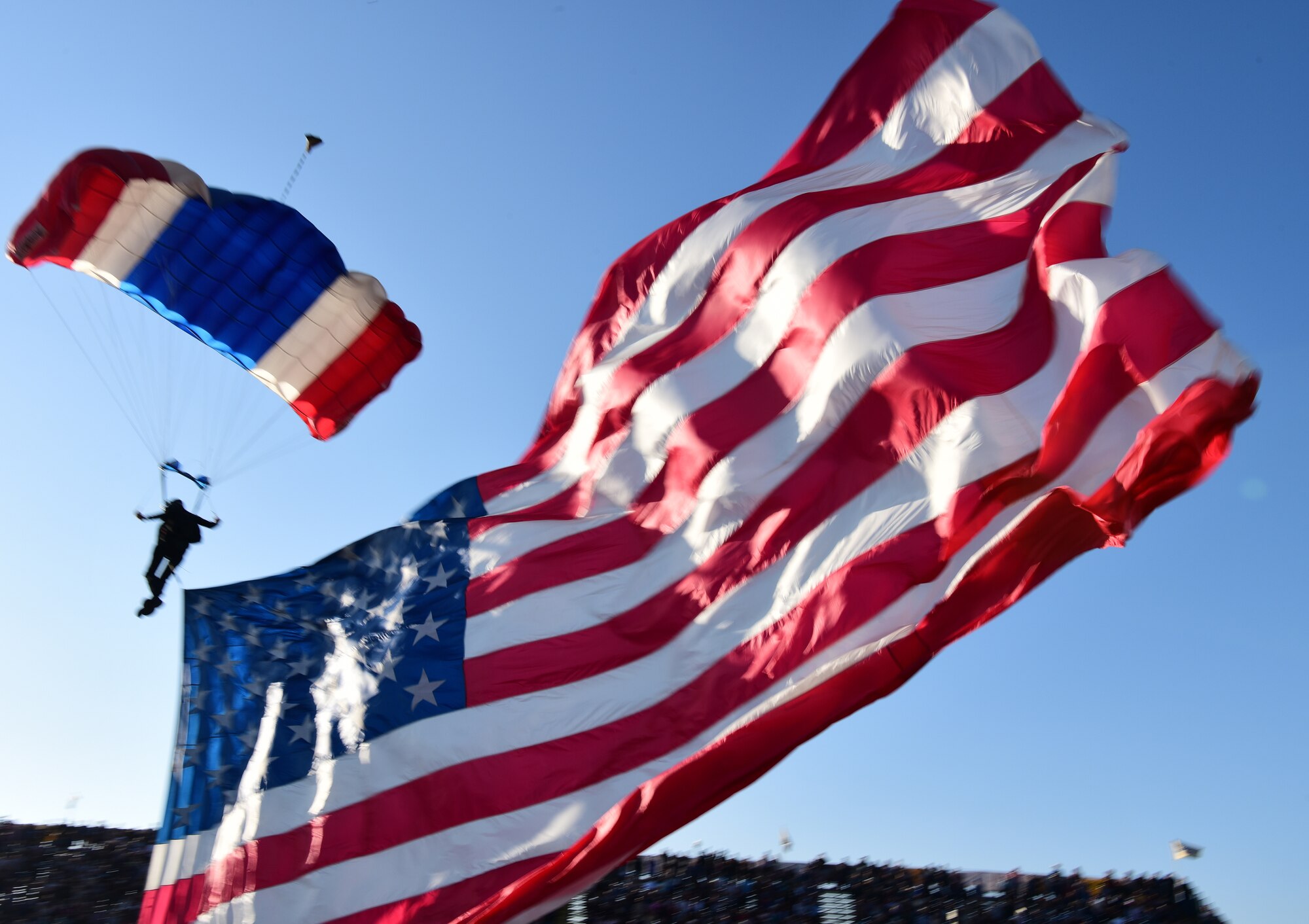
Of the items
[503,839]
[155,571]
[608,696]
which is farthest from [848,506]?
[155,571]

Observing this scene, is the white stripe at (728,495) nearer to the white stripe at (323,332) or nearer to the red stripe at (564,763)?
the red stripe at (564,763)

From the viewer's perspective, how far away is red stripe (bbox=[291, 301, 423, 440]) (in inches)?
378

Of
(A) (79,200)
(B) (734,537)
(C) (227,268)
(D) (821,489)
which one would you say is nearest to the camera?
(D) (821,489)

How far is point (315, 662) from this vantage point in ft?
23.2

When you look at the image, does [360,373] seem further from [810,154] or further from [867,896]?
[867,896]

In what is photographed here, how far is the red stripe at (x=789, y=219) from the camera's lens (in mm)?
6785

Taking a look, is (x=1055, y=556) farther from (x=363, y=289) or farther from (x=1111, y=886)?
(x=1111, y=886)

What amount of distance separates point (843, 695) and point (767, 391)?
85.9 inches

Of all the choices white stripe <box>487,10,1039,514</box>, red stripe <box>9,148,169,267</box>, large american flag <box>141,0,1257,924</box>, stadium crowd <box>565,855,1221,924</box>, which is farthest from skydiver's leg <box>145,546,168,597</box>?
stadium crowd <box>565,855,1221,924</box>

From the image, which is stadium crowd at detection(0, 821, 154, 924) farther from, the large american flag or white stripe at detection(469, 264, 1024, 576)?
white stripe at detection(469, 264, 1024, 576)

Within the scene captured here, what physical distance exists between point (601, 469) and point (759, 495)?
127 centimetres

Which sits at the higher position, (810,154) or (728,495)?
(810,154)

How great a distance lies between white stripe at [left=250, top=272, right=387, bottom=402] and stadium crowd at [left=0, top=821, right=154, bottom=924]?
5.96 metres

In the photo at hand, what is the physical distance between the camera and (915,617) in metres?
5.75
